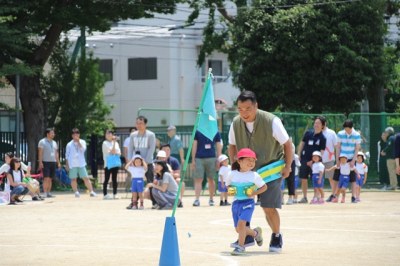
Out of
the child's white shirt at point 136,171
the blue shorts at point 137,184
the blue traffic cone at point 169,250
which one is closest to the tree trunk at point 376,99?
the child's white shirt at point 136,171

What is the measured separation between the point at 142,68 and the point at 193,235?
145 ft

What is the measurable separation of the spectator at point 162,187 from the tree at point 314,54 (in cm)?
1512

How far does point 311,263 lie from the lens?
10.5 m

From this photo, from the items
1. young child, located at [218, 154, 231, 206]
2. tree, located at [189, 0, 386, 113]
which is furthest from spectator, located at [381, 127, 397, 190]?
young child, located at [218, 154, 231, 206]

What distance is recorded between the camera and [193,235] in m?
14.1

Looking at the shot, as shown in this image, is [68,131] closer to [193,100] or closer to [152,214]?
[152,214]

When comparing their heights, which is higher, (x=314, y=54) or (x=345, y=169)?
(x=314, y=54)

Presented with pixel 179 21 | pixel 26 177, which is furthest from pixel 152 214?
pixel 179 21

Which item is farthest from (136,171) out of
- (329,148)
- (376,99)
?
(376,99)

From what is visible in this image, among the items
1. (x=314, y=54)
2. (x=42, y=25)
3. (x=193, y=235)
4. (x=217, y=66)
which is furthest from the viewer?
(x=217, y=66)

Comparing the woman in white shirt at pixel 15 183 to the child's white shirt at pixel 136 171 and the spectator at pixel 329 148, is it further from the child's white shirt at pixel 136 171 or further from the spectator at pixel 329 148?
the spectator at pixel 329 148

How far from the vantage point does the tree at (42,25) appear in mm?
30469

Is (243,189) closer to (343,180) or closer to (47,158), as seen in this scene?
(343,180)

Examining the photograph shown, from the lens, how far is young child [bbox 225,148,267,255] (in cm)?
1156
